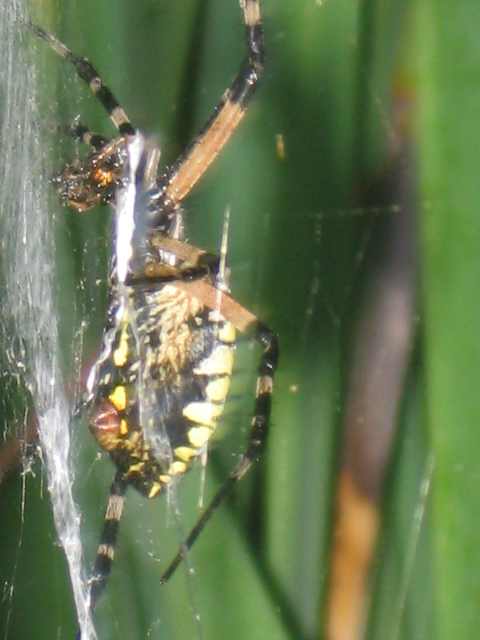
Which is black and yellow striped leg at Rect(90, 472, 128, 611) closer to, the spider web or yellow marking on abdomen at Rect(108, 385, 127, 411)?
the spider web

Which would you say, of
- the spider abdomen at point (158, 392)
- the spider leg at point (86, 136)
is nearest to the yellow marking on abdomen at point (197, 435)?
the spider abdomen at point (158, 392)

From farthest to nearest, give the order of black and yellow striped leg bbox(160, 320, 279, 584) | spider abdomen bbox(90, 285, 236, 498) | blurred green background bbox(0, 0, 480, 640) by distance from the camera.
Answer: blurred green background bbox(0, 0, 480, 640) < black and yellow striped leg bbox(160, 320, 279, 584) < spider abdomen bbox(90, 285, 236, 498)

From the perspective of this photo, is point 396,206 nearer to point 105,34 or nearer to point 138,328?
point 138,328

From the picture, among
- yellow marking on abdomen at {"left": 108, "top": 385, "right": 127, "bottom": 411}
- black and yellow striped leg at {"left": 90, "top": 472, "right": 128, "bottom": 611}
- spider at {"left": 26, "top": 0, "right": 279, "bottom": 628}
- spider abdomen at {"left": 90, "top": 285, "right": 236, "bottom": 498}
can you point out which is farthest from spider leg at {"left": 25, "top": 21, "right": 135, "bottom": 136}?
black and yellow striped leg at {"left": 90, "top": 472, "right": 128, "bottom": 611}

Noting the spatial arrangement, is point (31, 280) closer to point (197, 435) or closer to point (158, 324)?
point (158, 324)

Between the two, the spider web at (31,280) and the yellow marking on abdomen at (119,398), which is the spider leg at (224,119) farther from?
the yellow marking on abdomen at (119,398)

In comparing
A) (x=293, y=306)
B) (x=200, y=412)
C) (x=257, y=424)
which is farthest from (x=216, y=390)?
(x=293, y=306)

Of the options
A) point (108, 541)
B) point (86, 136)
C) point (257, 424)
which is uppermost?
point (86, 136)
